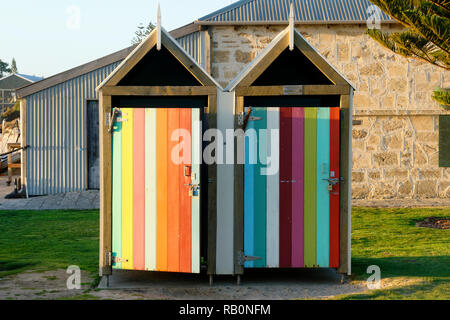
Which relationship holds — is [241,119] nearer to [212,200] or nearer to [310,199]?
[212,200]

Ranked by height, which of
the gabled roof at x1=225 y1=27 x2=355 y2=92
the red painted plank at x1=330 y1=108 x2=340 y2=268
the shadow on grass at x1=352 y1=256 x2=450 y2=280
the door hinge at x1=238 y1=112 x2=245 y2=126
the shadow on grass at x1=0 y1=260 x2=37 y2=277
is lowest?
the shadow on grass at x1=352 y1=256 x2=450 y2=280

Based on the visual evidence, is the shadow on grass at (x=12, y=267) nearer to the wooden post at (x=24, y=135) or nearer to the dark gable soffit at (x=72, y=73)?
the wooden post at (x=24, y=135)

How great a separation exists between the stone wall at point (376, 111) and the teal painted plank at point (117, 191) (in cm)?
816

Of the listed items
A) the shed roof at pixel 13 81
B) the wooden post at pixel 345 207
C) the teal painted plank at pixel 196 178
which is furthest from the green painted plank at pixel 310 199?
the shed roof at pixel 13 81

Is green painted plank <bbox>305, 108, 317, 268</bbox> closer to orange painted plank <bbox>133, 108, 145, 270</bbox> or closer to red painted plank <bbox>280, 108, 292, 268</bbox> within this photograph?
red painted plank <bbox>280, 108, 292, 268</bbox>

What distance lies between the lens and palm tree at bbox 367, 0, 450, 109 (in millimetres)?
10281

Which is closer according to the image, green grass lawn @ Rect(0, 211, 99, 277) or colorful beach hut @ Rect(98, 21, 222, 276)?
colorful beach hut @ Rect(98, 21, 222, 276)

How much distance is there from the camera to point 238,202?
270 inches

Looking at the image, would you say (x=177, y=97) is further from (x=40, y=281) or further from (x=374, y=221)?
(x=374, y=221)

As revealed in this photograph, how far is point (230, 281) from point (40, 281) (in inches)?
83.8

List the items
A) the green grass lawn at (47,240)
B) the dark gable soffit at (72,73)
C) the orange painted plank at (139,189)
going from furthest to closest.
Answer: the dark gable soffit at (72,73)
the green grass lawn at (47,240)
the orange painted plank at (139,189)

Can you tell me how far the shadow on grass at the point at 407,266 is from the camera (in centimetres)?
709

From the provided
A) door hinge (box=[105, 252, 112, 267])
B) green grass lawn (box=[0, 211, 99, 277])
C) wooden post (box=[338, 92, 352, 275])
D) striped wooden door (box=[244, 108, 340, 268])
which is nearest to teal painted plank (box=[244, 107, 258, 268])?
striped wooden door (box=[244, 108, 340, 268])

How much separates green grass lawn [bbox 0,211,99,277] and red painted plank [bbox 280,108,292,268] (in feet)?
7.79
